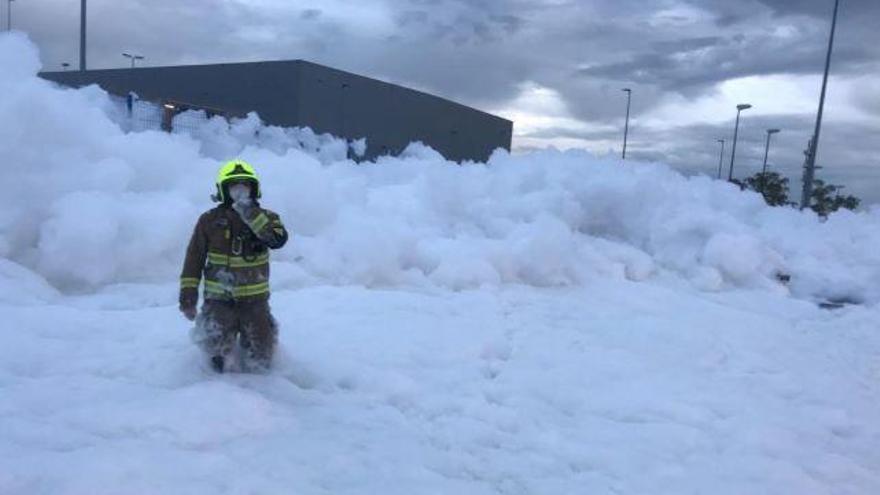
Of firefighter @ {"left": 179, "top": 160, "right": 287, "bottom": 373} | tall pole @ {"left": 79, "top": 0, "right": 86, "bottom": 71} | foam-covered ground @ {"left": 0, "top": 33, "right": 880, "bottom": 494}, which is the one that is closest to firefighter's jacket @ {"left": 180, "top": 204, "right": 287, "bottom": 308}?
firefighter @ {"left": 179, "top": 160, "right": 287, "bottom": 373}

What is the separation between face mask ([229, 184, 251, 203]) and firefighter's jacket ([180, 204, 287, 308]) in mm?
91

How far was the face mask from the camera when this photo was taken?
5.09 meters

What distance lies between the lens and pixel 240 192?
509cm

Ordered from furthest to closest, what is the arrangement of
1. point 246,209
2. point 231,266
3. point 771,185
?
point 771,185 < point 231,266 < point 246,209

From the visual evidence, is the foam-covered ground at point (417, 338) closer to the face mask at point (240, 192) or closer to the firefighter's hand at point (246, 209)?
the firefighter's hand at point (246, 209)

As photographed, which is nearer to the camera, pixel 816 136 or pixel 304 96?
pixel 816 136

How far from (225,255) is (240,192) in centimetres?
46

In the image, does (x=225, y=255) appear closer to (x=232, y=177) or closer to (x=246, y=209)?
(x=246, y=209)

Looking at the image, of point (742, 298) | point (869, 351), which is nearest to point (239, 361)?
point (869, 351)

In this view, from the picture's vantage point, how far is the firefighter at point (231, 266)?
16.8 feet

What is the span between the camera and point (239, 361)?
5.58 metres

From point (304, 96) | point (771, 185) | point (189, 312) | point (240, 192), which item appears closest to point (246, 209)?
point (240, 192)

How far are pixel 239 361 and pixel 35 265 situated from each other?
10.3 ft

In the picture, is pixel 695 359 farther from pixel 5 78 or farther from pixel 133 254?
pixel 5 78
